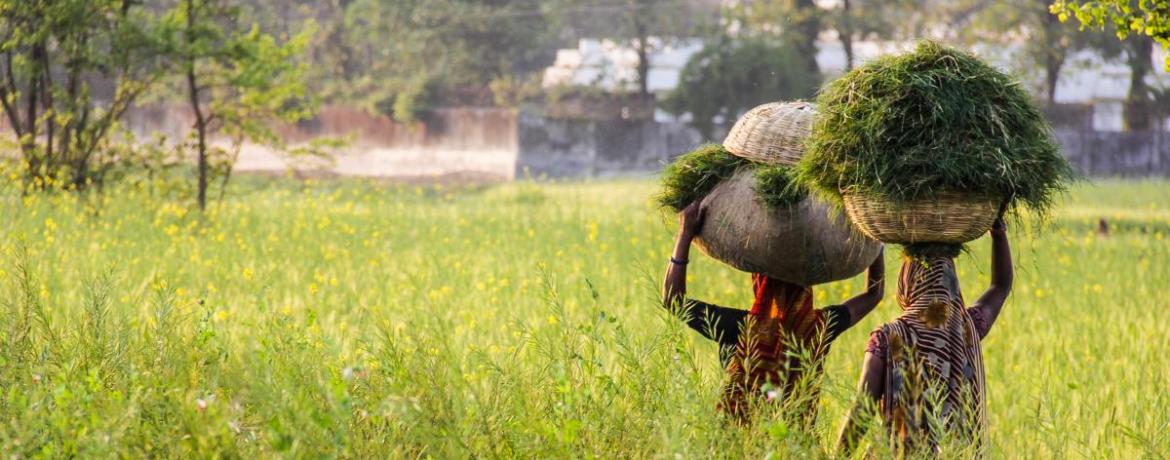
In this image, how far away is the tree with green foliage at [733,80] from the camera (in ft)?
89.8

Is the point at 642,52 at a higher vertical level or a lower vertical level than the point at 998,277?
higher

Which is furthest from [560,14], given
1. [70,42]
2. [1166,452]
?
[1166,452]

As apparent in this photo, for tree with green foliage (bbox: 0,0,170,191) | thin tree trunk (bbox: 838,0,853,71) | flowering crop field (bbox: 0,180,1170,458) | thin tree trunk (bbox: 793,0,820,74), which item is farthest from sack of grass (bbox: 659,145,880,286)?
thin tree trunk (bbox: 793,0,820,74)

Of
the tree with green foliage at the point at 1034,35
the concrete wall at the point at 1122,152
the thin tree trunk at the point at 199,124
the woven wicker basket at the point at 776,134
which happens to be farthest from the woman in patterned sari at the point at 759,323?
the concrete wall at the point at 1122,152

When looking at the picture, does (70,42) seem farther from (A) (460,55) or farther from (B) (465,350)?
(A) (460,55)

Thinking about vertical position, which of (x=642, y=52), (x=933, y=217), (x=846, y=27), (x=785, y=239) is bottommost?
(x=785, y=239)

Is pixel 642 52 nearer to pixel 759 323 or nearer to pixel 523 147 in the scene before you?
pixel 523 147

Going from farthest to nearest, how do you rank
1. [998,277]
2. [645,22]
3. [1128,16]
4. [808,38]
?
[645,22] < [808,38] < [1128,16] < [998,277]

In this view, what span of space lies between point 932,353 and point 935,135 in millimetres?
586

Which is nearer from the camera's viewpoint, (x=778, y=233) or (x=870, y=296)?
(x=778, y=233)

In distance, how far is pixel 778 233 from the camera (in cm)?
436

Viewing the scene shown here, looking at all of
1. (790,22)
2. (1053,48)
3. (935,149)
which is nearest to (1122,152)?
(1053,48)

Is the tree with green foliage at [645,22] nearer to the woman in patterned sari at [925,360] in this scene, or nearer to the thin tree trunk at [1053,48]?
the thin tree trunk at [1053,48]

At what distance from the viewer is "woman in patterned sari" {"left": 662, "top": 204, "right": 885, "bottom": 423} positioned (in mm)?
4383
